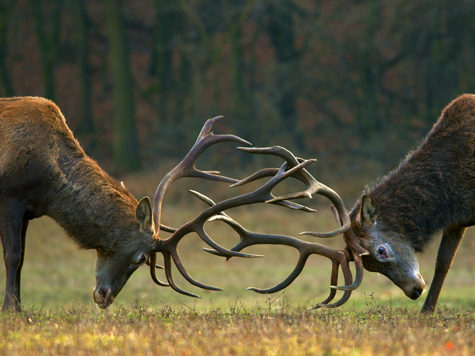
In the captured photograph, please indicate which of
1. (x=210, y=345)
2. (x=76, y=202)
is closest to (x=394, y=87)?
(x=76, y=202)

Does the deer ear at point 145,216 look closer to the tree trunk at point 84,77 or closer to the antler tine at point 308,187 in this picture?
the antler tine at point 308,187

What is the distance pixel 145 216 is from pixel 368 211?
247cm

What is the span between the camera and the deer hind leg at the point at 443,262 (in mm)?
7512

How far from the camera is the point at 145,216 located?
23.7 feet

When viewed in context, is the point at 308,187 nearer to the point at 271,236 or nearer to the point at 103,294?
the point at 271,236

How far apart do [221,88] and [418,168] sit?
17.2 m

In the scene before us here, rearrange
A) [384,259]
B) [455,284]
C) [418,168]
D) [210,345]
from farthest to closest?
[455,284] < [418,168] < [384,259] < [210,345]

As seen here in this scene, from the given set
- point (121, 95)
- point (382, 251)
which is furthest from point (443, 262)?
point (121, 95)

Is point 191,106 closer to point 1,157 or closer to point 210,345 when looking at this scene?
point 1,157

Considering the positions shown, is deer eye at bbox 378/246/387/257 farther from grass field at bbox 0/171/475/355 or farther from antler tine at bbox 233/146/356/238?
grass field at bbox 0/171/475/355

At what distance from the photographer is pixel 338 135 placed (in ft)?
78.5

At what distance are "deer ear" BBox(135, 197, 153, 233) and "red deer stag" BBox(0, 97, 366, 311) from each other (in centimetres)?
1

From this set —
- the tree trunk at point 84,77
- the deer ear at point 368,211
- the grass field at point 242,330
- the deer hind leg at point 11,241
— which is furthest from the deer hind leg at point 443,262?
the tree trunk at point 84,77

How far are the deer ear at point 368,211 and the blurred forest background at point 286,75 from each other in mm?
14357
